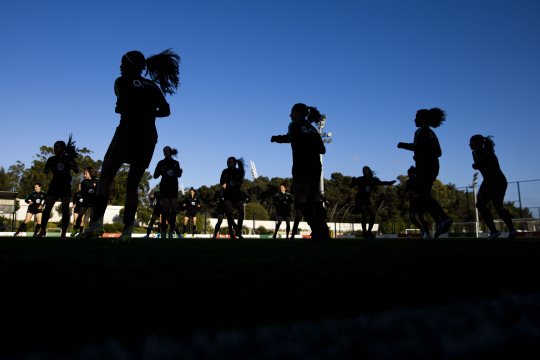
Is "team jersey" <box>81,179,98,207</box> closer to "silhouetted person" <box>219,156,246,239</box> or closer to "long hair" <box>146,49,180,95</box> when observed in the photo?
"silhouetted person" <box>219,156,246,239</box>

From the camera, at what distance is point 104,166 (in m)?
5.39

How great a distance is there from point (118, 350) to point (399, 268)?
1672mm

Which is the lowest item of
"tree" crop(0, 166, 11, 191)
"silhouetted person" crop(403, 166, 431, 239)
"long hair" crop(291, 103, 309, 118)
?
"silhouetted person" crop(403, 166, 431, 239)

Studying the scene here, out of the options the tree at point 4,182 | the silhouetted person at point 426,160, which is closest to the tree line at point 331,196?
the tree at point 4,182

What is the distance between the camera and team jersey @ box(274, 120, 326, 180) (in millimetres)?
7023

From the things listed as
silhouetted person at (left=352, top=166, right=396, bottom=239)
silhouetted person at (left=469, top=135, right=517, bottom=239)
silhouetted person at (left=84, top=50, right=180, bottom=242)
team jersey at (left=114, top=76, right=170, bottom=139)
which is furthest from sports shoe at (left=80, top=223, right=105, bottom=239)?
silhouetted person at (left=352, top=166, right=396, bottom=239)

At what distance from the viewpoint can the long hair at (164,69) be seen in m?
6.08

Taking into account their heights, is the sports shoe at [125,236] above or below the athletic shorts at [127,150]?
below

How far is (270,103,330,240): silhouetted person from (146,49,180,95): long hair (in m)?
1.78

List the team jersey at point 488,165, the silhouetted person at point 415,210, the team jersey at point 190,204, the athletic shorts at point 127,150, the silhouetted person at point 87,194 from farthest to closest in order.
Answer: the team jersey at point 190,204, the silhouetted person at point 87,194, the silhouetted person at point 415,210, the team jersey at point 488,165, the athletic shorts at point 127,150

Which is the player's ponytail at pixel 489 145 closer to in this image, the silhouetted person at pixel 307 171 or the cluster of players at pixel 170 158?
the cluster of players at pixel 170 158

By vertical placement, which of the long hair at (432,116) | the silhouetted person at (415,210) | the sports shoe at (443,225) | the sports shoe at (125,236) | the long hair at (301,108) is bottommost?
the sports shoe at (125,236)

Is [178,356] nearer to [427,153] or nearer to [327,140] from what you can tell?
[427,153]

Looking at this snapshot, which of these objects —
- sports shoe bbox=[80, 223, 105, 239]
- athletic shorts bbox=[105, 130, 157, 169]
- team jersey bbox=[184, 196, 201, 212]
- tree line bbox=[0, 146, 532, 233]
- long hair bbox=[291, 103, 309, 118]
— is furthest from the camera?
tree line bbox=[0, 146, 532, 233]
